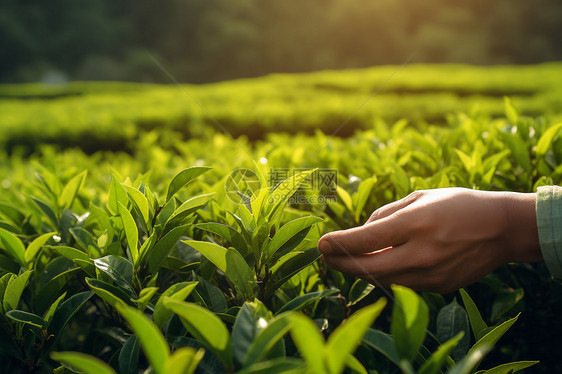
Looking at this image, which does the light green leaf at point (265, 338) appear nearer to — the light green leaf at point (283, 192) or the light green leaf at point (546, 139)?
the light green leaf at point (283, 192)

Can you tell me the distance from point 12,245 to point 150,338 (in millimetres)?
768

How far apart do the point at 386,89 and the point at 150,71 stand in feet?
110

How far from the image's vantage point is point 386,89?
11.5 meters

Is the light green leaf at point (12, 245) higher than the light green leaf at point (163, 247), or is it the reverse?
the light green leaf at point (12, 245)

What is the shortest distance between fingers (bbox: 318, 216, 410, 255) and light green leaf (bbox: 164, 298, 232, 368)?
0.41 metres

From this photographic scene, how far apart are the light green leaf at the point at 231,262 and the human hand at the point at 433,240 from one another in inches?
8.4

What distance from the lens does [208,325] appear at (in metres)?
0.79

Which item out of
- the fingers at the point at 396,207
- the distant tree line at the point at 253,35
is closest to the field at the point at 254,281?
the fingers at the point at 396,207

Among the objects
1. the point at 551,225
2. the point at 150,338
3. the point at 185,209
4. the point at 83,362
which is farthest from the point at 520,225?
the point at 83,362

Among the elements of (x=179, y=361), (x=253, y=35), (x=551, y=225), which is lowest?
(x=551, y=225)

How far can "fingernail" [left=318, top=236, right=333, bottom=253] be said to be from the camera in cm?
114

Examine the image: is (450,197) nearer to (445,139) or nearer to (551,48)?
(445,139)

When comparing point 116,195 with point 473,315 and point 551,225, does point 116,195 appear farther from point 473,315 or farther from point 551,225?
point 551,225

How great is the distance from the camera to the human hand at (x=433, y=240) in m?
1.14
